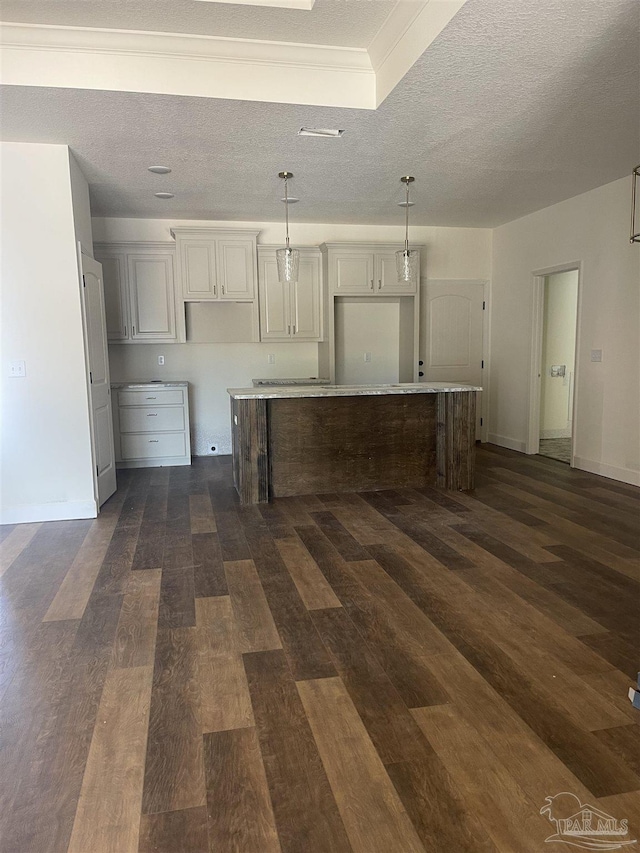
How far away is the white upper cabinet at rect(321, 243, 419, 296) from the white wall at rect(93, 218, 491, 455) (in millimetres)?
349

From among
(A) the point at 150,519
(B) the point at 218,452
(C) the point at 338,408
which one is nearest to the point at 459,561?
(C) the point at 338,408

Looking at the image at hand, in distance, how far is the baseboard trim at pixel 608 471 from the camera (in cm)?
496

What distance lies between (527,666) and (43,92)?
3.83 m

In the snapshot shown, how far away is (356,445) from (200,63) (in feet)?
9.76

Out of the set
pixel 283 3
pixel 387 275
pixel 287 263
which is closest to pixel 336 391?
pixel 287 263

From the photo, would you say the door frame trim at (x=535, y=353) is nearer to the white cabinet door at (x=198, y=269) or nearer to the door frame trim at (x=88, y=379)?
the white cabinet door at (x=198, y=269)

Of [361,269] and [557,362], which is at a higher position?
[361,269]

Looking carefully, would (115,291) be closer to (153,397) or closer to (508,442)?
(153,397)

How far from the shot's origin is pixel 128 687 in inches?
83.3

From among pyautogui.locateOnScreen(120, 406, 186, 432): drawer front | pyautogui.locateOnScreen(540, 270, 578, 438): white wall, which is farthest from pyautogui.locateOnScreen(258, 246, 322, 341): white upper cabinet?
pyautogui.locateOnScreen(540, 270, 578, 438): white wall

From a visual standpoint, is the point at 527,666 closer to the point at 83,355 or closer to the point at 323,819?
the point at 323,819

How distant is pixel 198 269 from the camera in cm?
609

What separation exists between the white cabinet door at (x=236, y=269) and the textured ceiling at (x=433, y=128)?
0.58 meters

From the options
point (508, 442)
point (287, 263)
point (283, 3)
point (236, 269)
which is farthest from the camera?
point (508, 442)
